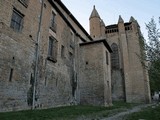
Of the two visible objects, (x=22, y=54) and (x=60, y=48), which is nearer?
(x=22, y=54)

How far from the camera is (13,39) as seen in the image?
9406 millimetres

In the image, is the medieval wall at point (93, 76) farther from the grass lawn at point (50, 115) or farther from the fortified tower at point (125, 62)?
the fortified tower at point (125, 62)

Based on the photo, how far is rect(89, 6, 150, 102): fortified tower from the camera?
26922 mm

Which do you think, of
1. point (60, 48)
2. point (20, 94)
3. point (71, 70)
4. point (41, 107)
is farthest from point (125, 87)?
point (20, 94)

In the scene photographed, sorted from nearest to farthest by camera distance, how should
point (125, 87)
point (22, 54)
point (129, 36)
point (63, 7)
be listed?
point (22, 54), point (63, 7), point (125, 87), point (129, 36)

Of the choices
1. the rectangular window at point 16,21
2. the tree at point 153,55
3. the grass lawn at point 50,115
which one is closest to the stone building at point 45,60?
the rectangular window at point 16,21

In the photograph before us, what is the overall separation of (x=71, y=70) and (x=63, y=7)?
23.1ft

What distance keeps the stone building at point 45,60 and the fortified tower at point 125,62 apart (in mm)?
8872

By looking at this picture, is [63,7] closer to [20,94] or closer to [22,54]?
[22,54]

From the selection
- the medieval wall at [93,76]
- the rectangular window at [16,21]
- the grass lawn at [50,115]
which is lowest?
the grass lawn at [50,115]

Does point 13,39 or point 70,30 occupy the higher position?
point 70,30

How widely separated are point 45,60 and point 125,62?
19.5 m

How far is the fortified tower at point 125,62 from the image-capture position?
26.9 m

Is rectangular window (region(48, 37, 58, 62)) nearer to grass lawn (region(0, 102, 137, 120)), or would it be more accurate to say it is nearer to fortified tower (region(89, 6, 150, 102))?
grass lawn (region(0, 102, 137, 120))
